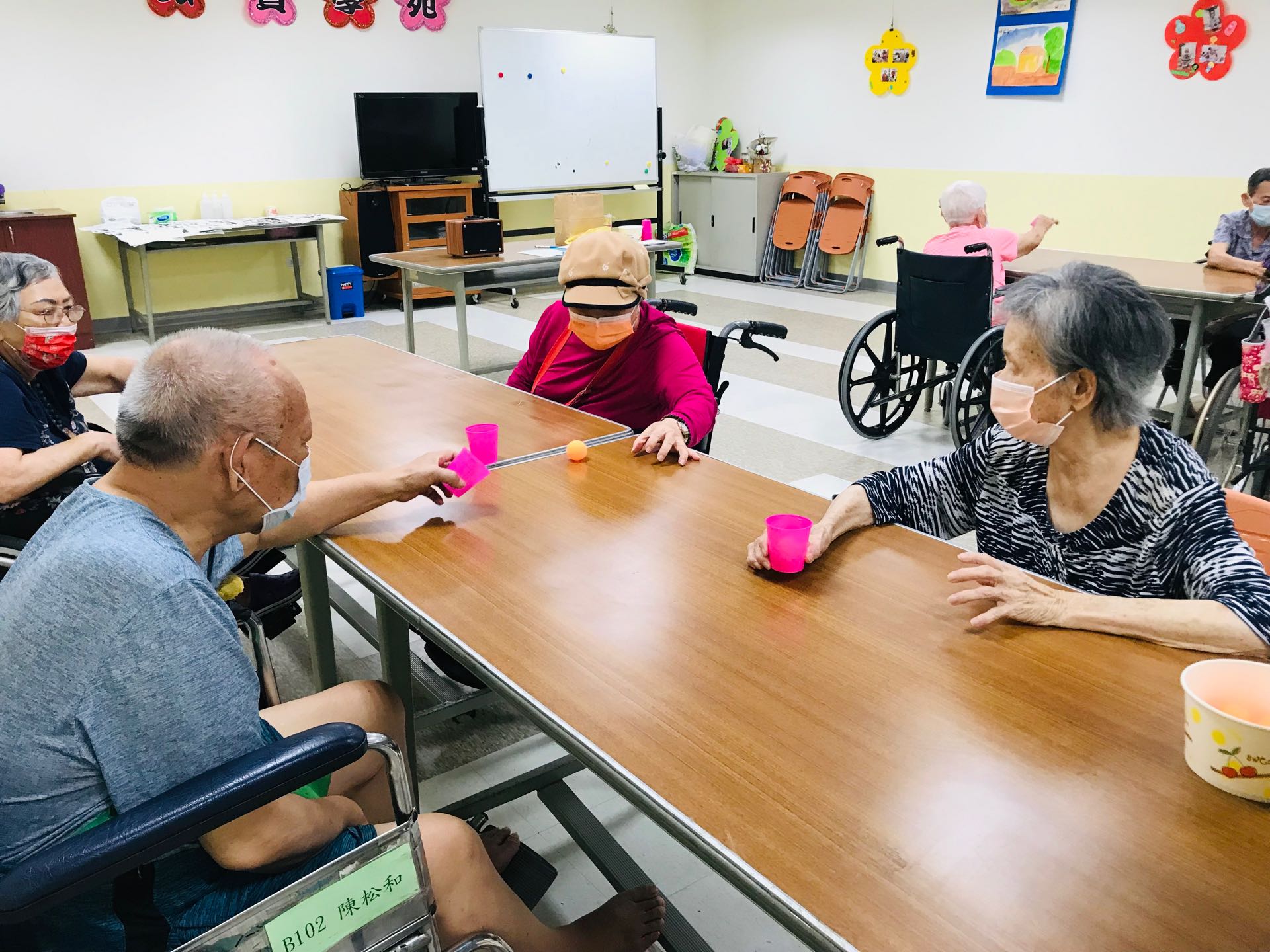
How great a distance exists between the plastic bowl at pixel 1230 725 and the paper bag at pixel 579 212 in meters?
4.18

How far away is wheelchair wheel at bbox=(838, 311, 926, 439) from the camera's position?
4.41 m

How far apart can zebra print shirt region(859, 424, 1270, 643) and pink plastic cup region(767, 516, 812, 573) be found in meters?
0.25

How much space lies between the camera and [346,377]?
271 cm

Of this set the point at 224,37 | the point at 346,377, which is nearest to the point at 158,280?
the point at 224,37

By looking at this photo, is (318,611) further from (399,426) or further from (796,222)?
(796,222)

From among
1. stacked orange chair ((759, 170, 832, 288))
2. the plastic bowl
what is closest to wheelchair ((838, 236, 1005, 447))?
the plastic bowl

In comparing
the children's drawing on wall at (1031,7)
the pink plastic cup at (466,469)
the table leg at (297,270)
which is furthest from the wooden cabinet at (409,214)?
the pink plastic cup at (466,469)

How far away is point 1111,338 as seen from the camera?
4.67ft

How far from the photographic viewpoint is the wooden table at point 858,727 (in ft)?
2.80

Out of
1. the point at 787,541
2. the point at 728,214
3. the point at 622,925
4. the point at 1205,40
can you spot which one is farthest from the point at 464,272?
the point at 1205,40

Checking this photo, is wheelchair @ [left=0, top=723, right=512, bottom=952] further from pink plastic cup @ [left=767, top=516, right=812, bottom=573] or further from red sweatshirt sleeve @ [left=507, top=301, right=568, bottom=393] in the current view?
red sweatshirt sleeve @ [left=507, top=301, right=568, bottom=393]

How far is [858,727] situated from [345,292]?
6.99 m

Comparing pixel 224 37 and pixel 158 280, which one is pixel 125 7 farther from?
pixel 158 280

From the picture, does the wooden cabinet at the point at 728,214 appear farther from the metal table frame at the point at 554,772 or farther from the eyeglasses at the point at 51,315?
the eyeglasses at the point at 51,315
